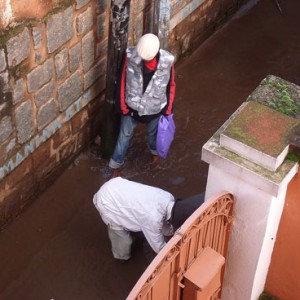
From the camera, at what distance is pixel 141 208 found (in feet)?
15.5

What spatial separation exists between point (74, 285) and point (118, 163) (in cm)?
145

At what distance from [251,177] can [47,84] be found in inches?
106

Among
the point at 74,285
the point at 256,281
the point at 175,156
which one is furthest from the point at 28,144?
the point at 256,281

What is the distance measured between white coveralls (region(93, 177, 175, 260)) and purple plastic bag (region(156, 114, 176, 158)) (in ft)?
4.23

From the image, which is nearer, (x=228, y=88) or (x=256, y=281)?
(x=256, y=281)

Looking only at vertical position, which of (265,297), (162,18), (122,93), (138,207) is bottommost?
(265,297)

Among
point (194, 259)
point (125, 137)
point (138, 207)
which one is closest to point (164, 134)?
point (125, 137)

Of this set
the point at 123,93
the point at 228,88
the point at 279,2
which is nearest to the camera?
the point at 123,93

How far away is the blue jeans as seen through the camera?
612 cm

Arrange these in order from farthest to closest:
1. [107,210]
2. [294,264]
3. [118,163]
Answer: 1. [118,163]
2. [107,210]
3. [294,264]

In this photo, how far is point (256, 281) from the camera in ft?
13.4

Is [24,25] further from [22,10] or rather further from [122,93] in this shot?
[122,93]

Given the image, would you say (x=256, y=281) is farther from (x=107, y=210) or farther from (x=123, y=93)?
(x=123, y=93)

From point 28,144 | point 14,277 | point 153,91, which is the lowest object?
point 14,277
